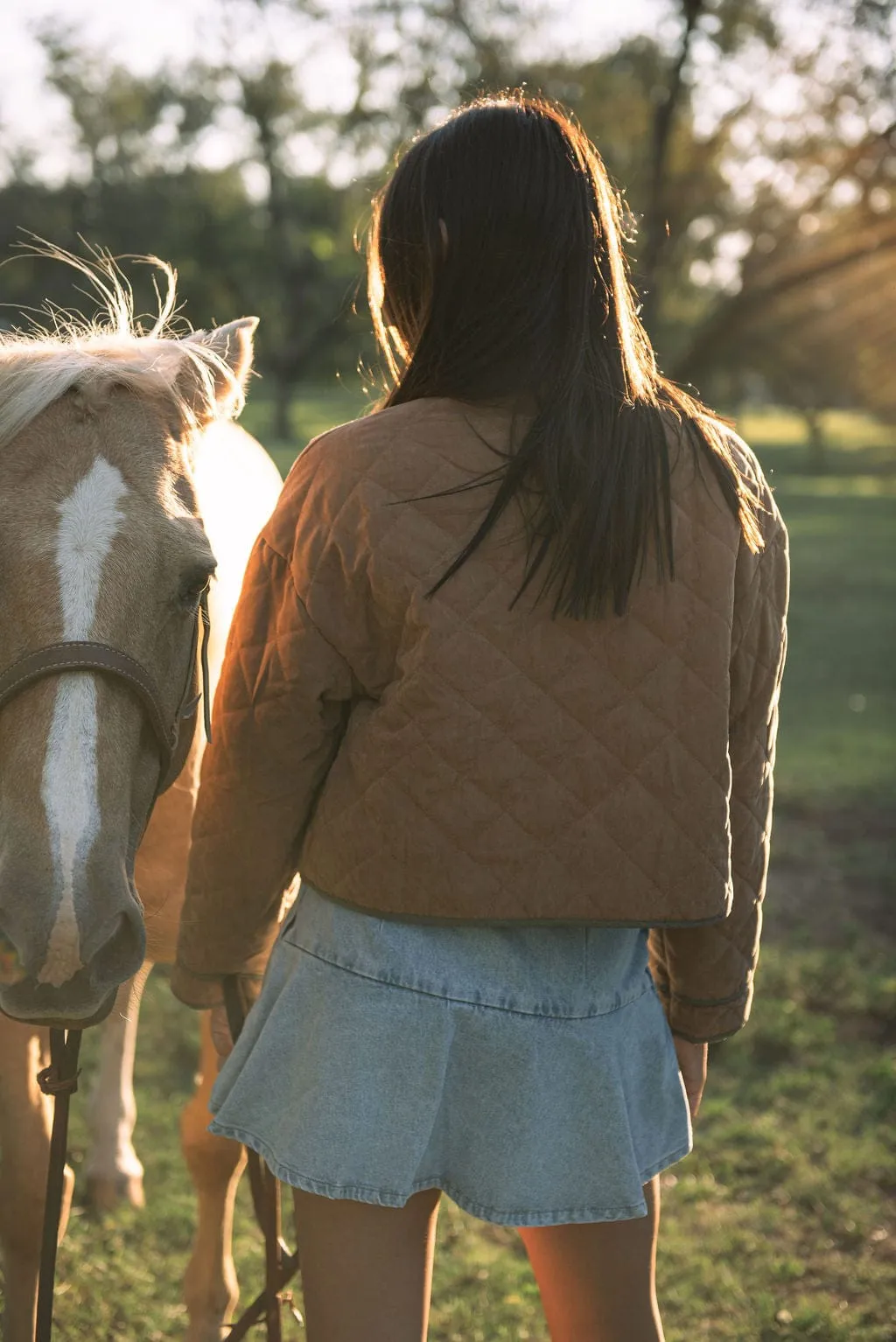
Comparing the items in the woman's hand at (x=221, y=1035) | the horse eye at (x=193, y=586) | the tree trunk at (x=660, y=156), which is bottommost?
the woman's hand at (x=221, y=1035)

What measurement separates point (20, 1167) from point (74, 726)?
1.35 m

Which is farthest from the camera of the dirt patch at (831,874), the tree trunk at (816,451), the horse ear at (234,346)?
the tree trunk at (816,451)

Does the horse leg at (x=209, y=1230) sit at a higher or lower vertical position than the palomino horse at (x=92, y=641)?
lower

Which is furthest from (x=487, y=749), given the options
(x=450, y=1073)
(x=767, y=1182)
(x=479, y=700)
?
(x=767, y=1182)

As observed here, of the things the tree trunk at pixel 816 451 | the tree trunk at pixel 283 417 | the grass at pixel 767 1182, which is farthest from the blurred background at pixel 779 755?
the tree trunk at pixel 816 451

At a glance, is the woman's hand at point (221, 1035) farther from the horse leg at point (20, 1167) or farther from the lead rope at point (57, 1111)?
the horse leg at point (20, 1167)

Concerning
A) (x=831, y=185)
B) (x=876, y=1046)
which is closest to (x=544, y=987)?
(x=876, y=1046)

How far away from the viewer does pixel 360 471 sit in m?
1.58

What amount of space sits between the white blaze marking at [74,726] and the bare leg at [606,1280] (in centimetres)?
78

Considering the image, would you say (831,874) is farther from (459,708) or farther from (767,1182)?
(459,708)

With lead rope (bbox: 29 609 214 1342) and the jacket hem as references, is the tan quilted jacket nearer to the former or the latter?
the jacket hem

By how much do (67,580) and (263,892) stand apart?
535mm

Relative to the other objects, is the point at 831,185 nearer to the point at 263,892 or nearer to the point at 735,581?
the point at 735,581

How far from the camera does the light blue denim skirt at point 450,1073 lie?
63.0 inches
